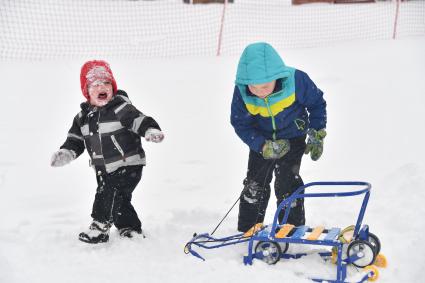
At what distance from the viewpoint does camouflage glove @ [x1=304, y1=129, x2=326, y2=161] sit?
371cm

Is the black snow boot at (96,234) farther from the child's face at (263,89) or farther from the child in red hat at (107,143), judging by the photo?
the child's face at (263,89)

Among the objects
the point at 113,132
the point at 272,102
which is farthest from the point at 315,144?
the point at 113,132

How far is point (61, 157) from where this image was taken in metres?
3.96

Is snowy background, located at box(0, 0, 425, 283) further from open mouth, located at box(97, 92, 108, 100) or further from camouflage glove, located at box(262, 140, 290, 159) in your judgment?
open mouth, located at box(97, 92, 108, 100)

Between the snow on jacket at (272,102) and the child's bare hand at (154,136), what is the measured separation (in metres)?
0.52

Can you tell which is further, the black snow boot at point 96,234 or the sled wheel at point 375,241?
the black snow boot at point 96,234

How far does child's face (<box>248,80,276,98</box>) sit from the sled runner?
2.08ft

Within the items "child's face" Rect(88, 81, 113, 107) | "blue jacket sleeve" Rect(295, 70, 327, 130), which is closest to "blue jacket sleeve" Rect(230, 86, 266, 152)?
"blue jacket sleeve" Rect(295, 70, 327, 130)

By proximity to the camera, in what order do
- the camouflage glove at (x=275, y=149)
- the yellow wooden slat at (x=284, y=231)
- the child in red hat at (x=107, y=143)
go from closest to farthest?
1. the yellow wooden slat at (x=284, y=231)
2. the camouflage glove at (x=275, y=149)
3. the child in red hat at (x=107, y=143)

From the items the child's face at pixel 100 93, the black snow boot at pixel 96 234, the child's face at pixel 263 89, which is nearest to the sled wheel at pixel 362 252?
the child's face at pixel 263 89

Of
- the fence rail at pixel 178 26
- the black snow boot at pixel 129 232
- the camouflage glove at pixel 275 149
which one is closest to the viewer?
the camouflage glove at pixel 275 149

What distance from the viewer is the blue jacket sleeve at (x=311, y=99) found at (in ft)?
12.3

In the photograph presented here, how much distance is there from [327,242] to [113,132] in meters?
1.63

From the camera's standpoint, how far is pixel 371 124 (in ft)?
21.3
